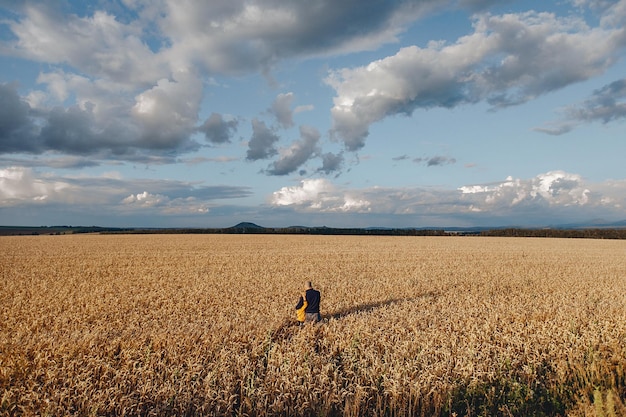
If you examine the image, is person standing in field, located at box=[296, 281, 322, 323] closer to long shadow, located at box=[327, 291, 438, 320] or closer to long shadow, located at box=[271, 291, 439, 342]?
long shadow, located at box=[271, 291, 439, 342]

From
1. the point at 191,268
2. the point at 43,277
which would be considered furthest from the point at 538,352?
the point at 43,277

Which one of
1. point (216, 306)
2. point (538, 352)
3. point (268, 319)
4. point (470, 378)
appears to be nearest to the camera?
point (470, 378)

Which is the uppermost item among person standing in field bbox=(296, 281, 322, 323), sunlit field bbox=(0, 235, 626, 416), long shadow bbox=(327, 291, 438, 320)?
person standing in field bbox=(296, 281, 322, 323)

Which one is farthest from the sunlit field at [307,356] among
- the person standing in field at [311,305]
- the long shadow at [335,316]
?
the person standing in field at [311,305]

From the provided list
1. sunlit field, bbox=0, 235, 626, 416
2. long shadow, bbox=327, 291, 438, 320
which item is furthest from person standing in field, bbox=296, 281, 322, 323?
long shadow, bbox=327, 291, 438, 320

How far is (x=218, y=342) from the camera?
878 centimetres

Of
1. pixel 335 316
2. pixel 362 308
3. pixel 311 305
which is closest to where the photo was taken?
pixel 311 305

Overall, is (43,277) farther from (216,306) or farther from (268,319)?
(268,319)

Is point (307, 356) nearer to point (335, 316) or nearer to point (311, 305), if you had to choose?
point (311, 305)

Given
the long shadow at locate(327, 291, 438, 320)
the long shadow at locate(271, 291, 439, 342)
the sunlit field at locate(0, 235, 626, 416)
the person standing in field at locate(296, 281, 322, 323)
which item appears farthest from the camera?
the long shadow at locate(327, 291, 438, 320)

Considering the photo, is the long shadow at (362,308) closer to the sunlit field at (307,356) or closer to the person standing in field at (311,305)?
the sunlit field at (307,356)

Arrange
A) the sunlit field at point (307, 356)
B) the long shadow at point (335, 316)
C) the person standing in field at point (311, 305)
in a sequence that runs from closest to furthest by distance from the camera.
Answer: the sunlit field at point (307, 356)
the long shadow at point (335, 316)
the person standing in field at point (311, 305)

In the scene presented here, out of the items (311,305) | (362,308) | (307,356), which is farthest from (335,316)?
(307,356)

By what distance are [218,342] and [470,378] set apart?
5.23 metres
